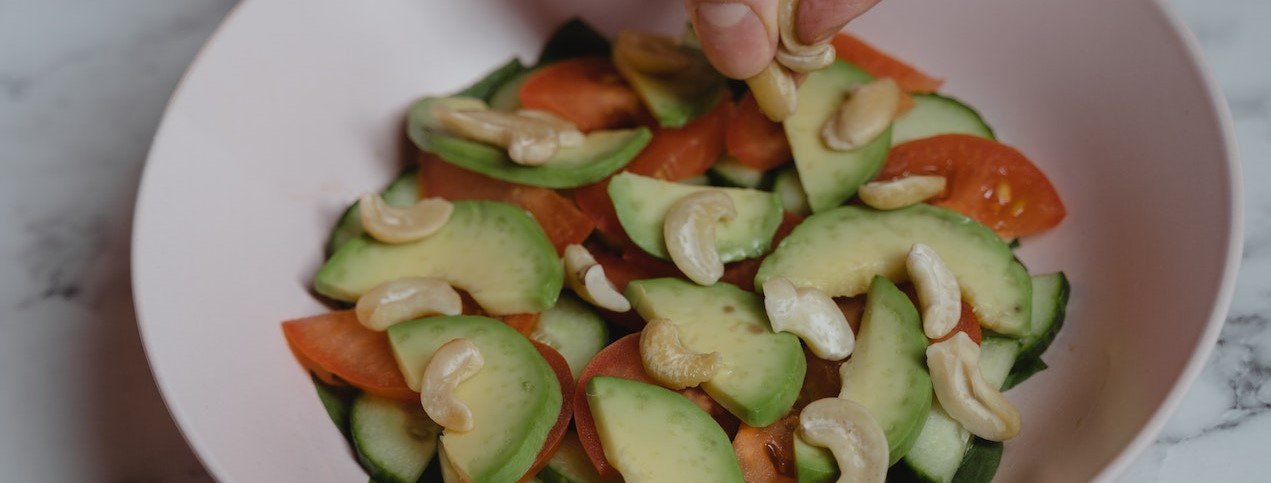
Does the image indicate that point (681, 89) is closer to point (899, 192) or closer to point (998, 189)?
point (899, 192)

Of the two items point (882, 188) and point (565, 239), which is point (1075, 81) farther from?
point (565, 239)

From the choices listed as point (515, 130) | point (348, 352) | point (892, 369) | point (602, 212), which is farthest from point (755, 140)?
point (348, 352)

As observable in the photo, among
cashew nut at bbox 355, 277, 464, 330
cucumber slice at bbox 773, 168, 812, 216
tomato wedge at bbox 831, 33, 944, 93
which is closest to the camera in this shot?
cashew nut at bbox 355, 277, 464, 330

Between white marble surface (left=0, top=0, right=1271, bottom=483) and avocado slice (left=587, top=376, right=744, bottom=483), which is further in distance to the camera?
white marble surface (left=0, top=0, right=1271, bottom=483)

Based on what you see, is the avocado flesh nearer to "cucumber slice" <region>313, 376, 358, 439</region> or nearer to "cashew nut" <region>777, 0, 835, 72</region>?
"cashew nut" <region>777, 0, 835, 72</region>

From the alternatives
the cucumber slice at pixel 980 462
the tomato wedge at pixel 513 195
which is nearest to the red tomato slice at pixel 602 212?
the tomato wedge at pixel 513 195

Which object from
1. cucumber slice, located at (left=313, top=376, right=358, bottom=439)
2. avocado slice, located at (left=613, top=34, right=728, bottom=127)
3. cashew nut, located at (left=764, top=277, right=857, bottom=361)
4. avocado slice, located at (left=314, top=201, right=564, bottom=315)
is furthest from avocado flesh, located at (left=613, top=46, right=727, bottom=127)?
cucumber slice, located at (left=313, top=376, right=358, bottom=439)

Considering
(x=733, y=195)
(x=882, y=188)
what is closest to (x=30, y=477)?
(x=733, y=195)
